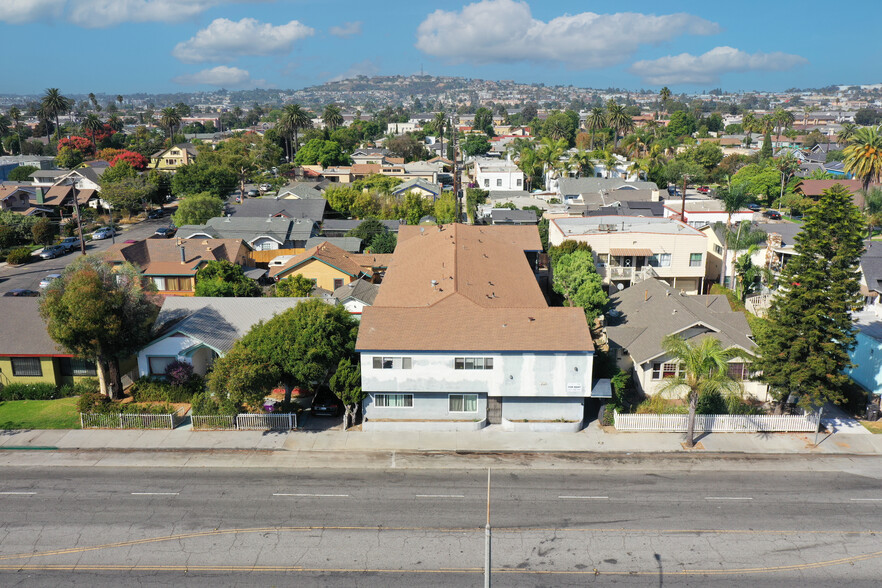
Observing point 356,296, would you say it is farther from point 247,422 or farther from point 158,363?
point 247,422

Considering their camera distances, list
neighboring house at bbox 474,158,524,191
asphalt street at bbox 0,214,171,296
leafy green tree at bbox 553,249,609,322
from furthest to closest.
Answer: neighboring house at bbox 474,158,524,191 → asphalt street at bbox 0,214,171,296 → leafy green tree at bbox 553,249,609,322

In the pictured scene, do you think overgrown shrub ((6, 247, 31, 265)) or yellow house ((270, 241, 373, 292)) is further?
overgrown shrub ((6, 247, 31, 265))

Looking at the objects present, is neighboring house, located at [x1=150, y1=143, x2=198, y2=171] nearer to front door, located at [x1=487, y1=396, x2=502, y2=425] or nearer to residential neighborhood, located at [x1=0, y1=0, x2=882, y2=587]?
residential neighborhood, located at [x1=0, y1=0, x2=882, y2=587]

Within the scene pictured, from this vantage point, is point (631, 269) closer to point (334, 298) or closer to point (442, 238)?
point (442, 238)

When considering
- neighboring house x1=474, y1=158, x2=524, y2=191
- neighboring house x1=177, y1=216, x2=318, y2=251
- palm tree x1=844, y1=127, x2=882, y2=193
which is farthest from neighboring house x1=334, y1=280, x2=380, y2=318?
neighboring house x1=474, y1=158, x2=524, y2=191

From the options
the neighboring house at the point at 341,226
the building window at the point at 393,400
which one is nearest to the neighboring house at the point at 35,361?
the building window at the point at 393,400

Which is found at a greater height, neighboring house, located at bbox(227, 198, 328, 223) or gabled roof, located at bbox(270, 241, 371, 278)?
neighboring house, located at bbox(227, 198, 328, 223)
